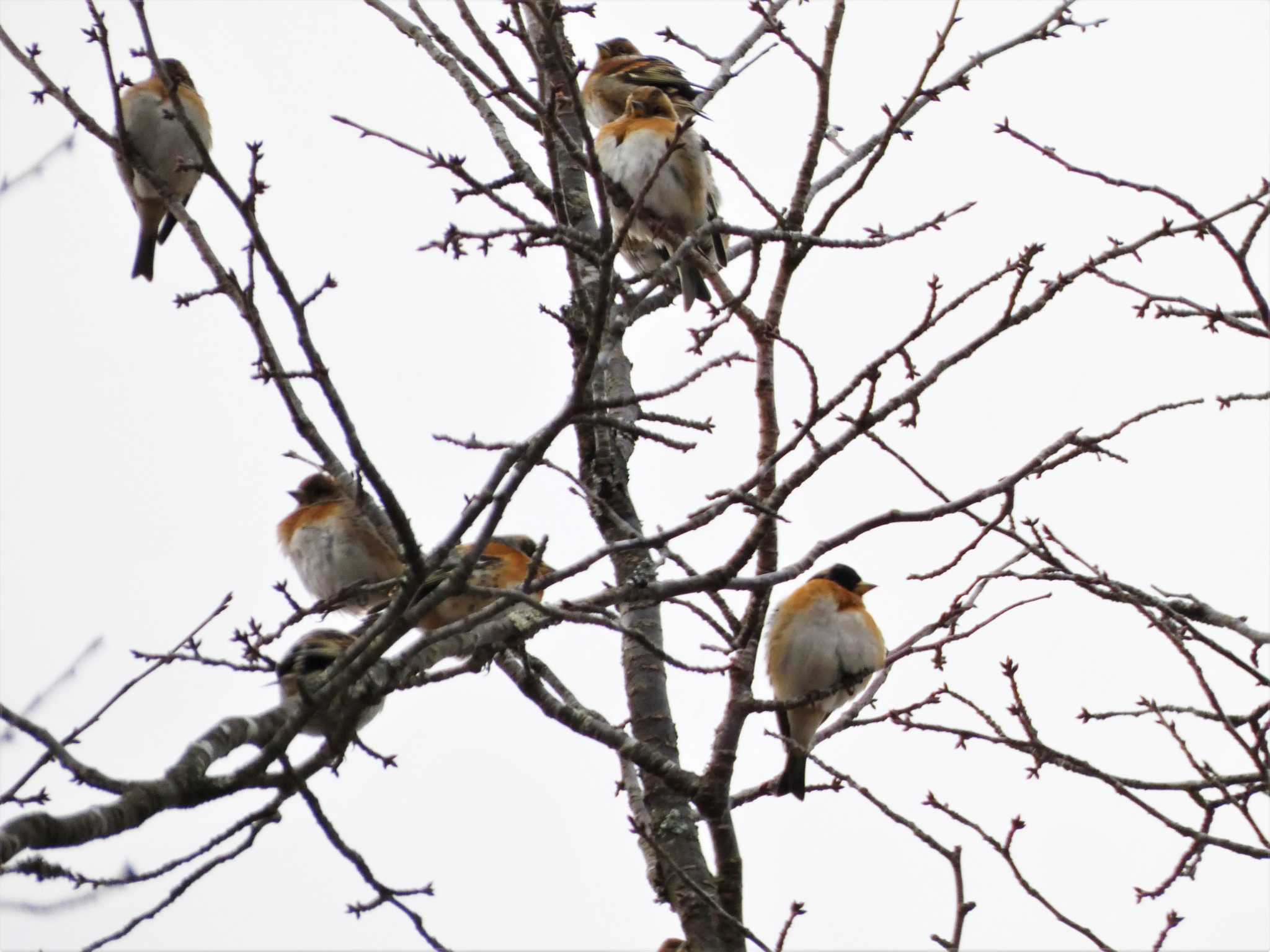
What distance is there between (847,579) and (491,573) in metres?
1.80

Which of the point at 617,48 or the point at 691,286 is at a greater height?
the point at 617,48

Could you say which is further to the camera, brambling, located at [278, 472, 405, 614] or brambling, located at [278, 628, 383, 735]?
brambling, located at [278, 472, 405, 614]

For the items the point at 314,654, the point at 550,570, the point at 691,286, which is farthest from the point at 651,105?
the point at 314,654

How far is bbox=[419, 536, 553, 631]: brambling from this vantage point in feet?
16.8

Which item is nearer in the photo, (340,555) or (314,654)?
(314,654)

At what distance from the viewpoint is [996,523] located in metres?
3.82

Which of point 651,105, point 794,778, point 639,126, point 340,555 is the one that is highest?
point 651,105

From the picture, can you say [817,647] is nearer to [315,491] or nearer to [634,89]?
[315,491]

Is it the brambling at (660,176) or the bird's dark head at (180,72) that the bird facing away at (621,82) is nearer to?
the brambling at (660,176)

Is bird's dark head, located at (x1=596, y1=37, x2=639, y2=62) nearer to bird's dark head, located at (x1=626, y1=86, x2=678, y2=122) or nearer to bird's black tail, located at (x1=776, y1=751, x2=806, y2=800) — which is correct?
bird's dark head, located at (x1=626, y1=86, x2=678, y2=122)

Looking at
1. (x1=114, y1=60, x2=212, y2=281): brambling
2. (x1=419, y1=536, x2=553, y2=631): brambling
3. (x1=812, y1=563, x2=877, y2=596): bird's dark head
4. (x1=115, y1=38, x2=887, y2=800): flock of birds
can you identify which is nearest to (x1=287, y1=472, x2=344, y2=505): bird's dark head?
(x1=115, y1=38, x2=887, y2=800): flock of birds

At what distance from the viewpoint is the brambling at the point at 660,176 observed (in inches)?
272

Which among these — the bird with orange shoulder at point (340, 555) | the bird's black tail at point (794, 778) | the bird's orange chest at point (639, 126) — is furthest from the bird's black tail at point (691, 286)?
the bird's black tail at point (794, 778)

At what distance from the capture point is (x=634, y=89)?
8.39 m
